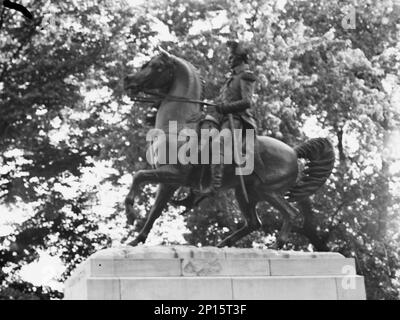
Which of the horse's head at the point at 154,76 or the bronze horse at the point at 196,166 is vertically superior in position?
the horse's head at the point at 154,76

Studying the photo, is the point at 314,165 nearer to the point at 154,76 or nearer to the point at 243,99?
the point at 243,99

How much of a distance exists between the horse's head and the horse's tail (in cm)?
233

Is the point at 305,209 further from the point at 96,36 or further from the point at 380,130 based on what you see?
the point at 96,36

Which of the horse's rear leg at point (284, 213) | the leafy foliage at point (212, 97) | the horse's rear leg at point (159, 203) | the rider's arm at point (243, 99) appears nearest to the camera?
the horse's rear leg at point (159, 203)

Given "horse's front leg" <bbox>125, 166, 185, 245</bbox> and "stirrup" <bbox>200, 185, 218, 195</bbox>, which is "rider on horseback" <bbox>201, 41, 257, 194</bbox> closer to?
"stirrup" <bbox>200, 185, 218, 195</bbox>

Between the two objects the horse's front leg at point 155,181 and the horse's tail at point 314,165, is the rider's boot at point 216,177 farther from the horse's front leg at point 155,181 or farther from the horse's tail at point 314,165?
the horse's tail at point 314,165

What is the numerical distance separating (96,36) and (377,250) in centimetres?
995

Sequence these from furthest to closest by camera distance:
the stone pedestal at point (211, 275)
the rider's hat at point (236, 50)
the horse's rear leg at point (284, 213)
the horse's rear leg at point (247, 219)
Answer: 1. the rider's hat at point (236, 50)
2. the horse's rear leg at point (247, 219)
3. the horse's rear leg at point (284, 213)
4. the stone pedestal at point (211, 275)

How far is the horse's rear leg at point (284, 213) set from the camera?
34.6 ft

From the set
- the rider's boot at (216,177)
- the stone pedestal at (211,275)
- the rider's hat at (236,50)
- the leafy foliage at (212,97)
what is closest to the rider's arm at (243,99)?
the rider's hat at (236,50)

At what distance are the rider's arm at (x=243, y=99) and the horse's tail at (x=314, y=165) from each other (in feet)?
4.13

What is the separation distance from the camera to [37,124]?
20.2 m

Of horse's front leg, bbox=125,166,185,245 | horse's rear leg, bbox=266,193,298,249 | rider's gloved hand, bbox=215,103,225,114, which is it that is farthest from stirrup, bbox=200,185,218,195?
rider's gloved hand, bbox=215,103,225,114

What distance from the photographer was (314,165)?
1127 centimetres
